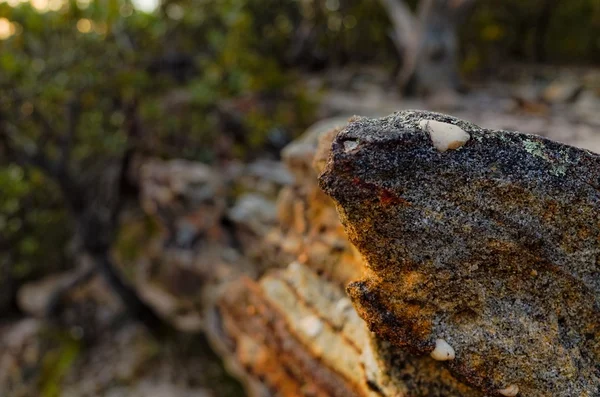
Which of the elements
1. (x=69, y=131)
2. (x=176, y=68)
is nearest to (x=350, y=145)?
(x=69, y=131)

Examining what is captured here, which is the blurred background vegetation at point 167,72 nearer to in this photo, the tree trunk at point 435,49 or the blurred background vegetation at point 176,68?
the blurred background vegetation at point 176,68

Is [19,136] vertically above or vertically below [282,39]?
below

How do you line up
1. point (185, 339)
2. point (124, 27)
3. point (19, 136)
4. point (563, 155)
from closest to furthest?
point (563, 155) → point (19, 136) → point (124, 27) → point (185, 339)

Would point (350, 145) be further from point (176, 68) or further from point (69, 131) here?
point (176, 68)

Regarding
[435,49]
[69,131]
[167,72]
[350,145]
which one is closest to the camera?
[350,145]

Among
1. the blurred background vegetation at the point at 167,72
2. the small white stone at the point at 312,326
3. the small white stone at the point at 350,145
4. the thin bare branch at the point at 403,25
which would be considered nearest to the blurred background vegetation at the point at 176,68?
the blurred background vegetation at the point at 167,72

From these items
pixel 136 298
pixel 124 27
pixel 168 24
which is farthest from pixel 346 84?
pixel 136 298

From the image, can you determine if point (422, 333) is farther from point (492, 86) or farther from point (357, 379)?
point (492, 86)
